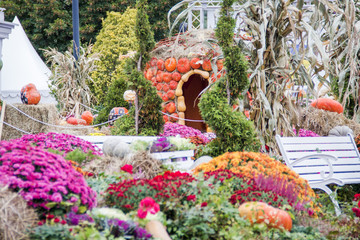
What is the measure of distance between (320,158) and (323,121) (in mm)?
2816

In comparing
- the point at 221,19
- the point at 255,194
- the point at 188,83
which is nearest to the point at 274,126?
the point at 221,19

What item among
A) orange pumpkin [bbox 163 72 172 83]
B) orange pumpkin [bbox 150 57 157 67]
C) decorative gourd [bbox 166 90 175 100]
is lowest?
decorative gourd [bbox 166 90 175 100]

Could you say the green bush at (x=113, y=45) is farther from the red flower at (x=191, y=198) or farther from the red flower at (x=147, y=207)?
the red flower at (x=147, y=207)

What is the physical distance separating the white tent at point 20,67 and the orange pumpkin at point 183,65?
5.52 m

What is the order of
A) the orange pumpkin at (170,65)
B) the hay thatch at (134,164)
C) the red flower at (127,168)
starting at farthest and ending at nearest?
the orange pumpkin at (170,65)
the hay thatch at (134,164)
the red flower at (127,168)

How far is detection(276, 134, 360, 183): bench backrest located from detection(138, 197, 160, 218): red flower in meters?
2.66

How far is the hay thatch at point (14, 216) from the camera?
8.04 ft

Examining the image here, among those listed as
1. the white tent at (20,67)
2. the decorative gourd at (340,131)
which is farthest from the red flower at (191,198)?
the white tent at (20,67)

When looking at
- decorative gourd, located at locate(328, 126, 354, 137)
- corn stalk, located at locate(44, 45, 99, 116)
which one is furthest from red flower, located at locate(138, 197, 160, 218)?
corn stalk, located at locate(44, 45, 99, 116)

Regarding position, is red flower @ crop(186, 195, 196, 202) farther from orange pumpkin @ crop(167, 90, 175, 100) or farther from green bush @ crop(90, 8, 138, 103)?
green bush @ crop(90, 8, 138, 103)

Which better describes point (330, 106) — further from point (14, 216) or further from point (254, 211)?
point (14, 216)

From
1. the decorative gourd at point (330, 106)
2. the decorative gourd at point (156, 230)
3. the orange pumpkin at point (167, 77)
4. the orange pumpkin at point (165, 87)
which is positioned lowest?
the decorative gourd at point (156, 230)

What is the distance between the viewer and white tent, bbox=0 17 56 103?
45.8 feet

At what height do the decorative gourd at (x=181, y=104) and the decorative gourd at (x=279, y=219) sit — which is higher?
the decorative gourd at (x=181, y=104)
